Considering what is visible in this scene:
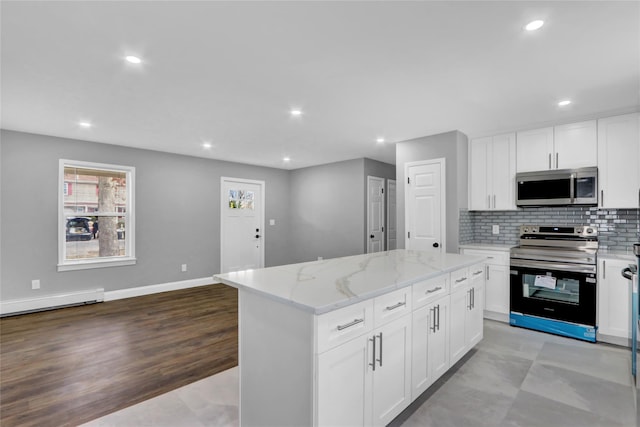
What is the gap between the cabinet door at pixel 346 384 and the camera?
1.38m

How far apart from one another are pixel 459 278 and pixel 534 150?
7.65ft

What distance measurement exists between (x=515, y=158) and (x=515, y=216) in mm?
791

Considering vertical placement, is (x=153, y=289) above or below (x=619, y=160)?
below

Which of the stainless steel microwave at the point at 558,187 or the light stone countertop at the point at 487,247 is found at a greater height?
the stainless steel microwave at the point at 558,187

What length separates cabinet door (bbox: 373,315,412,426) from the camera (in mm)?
1667

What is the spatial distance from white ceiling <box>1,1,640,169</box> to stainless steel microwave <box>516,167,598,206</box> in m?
0.63

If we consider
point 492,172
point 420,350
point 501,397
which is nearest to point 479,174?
point 492,172

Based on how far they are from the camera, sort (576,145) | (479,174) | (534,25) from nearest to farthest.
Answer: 1. (534,25)
2. (576,145)
3. (479,174)

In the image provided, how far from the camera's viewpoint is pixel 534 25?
1.84 meters

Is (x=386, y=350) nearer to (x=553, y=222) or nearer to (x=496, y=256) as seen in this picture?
(x=496, y=256)

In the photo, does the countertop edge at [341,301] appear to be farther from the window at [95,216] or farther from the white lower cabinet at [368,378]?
the window at [95,216]

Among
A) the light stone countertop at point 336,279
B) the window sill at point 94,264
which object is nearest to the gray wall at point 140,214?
the window sill at point 94,264

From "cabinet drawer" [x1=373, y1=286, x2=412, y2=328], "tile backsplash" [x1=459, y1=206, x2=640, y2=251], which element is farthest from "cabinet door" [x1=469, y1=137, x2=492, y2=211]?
"cabinet drawer" [x1=373, y1=286, x2=412, y2=328]

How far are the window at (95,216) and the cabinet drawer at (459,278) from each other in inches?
189
